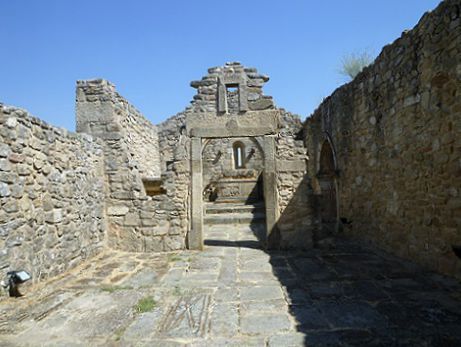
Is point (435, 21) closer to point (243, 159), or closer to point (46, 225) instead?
point (46, 225)

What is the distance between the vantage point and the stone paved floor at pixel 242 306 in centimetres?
250

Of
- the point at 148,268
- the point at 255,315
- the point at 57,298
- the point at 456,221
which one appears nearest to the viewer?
the point at 255,315

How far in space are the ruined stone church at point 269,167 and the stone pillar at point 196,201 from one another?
2cm

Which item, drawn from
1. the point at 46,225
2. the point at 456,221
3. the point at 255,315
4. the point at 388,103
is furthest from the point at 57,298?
the point at 388,103

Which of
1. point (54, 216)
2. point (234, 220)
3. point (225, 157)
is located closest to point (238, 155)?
point (225, 157)

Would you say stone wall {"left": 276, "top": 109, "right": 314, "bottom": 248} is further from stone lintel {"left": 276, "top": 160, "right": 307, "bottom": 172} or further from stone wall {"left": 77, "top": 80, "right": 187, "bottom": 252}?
stone wall {"left": 77, "top": 80, "right": 187, "bottom": 252}

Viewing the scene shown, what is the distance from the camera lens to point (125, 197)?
19.5ft

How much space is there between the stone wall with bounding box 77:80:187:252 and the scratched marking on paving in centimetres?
263

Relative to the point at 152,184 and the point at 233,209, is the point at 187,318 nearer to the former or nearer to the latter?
the point at 152,184

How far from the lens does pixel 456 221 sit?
3.79 m

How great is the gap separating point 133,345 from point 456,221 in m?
4.24

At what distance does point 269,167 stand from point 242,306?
3.37m

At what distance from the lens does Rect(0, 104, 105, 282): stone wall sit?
3.39 m

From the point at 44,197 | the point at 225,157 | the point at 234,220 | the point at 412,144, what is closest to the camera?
the point at 44,197
